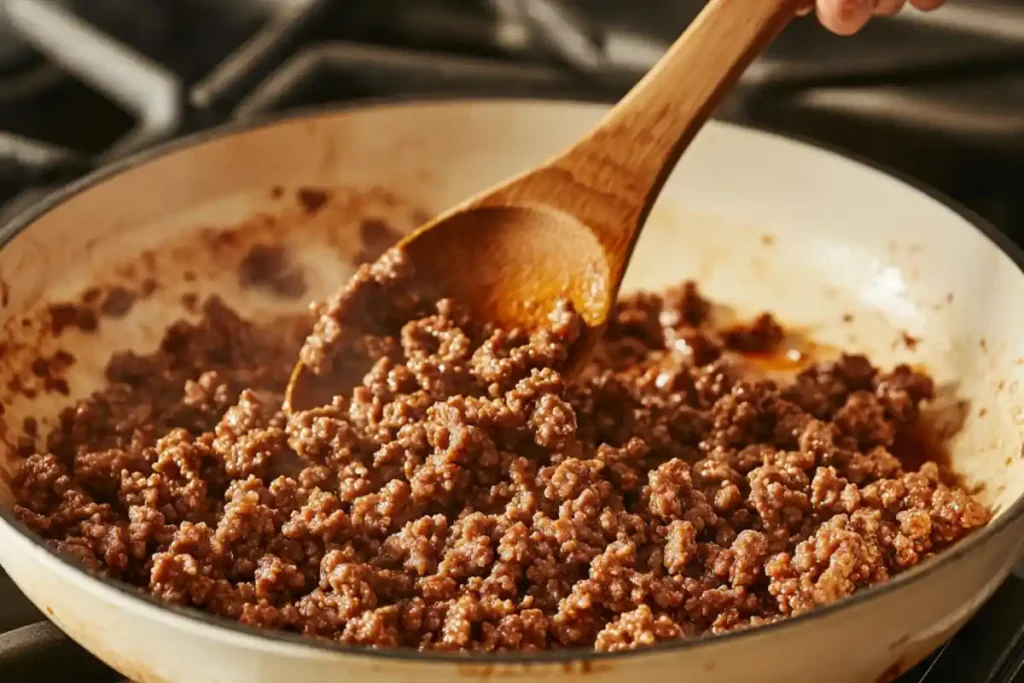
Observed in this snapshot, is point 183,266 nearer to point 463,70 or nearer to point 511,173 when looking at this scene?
point 511,173

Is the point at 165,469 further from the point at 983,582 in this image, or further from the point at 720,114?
the point at 720,114

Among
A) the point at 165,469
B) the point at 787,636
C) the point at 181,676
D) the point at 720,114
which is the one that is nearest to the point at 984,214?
the point at 720,114

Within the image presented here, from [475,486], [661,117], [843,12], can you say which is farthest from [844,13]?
[475,486]

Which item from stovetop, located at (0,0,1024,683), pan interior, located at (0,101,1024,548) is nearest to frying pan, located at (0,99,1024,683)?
pan interior, located at (0,101,1024,548)

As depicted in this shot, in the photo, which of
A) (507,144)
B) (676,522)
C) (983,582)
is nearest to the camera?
(983,582)

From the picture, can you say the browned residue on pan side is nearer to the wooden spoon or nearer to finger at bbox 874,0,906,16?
the wooden spoon

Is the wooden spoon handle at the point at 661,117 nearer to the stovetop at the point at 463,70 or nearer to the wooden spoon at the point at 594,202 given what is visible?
the wooden spoon at the point at 594,202

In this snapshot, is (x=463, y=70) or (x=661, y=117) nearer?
(x=661, y=117)
